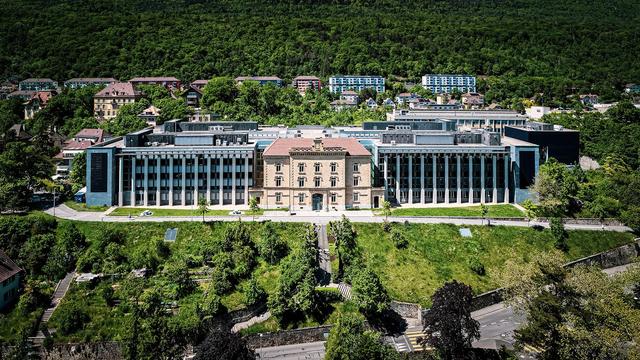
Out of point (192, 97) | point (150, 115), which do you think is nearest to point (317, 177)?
point (150, 115)

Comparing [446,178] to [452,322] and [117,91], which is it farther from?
[117,91]

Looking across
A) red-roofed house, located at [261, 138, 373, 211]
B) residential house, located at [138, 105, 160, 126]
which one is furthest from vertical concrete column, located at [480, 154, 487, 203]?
residential house, located at [138, 105, 160, 126]

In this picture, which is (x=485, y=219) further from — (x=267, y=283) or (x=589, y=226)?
(x=267, y=283)

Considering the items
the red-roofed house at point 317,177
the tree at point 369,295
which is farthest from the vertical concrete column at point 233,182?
the tree at point 369,295

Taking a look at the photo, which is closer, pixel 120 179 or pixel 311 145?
pixel 311 145

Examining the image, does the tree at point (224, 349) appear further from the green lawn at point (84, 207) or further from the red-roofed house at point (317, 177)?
the green lawn at point (84, 207)

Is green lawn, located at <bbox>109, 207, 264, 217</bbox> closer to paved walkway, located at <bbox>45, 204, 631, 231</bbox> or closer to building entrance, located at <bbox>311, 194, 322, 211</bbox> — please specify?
paved walkway, located at <bbox>45, 204, 631, 231</bbox>
